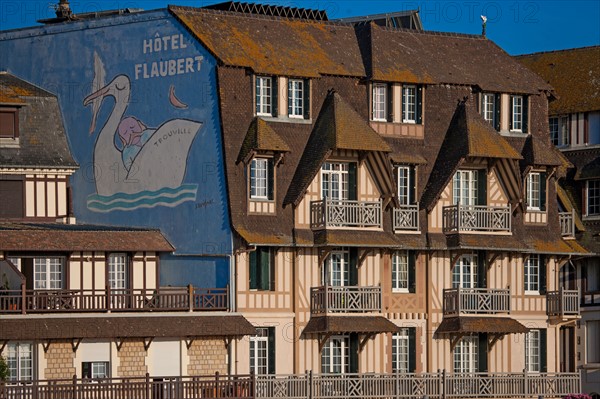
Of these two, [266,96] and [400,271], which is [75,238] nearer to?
[266,96]

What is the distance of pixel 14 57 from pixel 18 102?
16.5 ft

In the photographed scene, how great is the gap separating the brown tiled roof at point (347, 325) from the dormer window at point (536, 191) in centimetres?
972

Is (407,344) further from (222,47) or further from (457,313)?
(222,47)

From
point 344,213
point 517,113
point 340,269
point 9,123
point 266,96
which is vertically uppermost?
point 266,96

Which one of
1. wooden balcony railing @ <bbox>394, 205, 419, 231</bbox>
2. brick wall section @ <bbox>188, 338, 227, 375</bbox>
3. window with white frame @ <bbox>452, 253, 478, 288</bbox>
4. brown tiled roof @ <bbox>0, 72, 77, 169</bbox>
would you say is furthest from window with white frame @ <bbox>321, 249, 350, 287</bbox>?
brown tiled roof @ <bbox>0, 72, 77, 169</bbox>

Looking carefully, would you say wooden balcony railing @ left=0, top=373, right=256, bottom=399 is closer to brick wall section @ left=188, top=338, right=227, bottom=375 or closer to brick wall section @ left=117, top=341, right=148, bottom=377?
brick wall section @ left=117, top=341, right=148, bottom=377

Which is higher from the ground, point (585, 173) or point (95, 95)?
point (95, 95)

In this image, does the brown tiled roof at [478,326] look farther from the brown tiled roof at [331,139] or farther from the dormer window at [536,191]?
the brown tiled roof at [331,139]

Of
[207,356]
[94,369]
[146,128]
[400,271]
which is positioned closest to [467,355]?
[400,271]

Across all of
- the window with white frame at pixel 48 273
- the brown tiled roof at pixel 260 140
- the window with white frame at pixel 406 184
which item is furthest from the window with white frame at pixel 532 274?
the window with white frame at pixel 48 273

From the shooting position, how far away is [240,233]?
80.4m

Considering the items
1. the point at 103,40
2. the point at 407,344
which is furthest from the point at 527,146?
the point at 103,40
